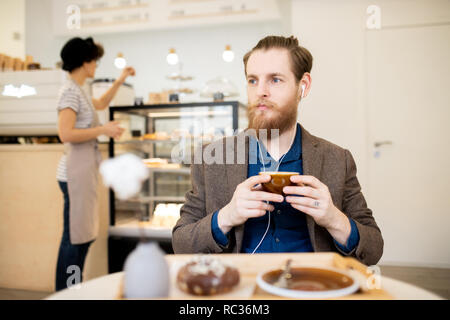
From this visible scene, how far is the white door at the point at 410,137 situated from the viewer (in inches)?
105

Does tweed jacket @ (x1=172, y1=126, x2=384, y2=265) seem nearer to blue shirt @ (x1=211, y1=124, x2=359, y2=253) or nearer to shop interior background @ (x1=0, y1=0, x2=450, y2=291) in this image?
blue shirt @ (x1=211, y1=124, x2=359, y2=253)

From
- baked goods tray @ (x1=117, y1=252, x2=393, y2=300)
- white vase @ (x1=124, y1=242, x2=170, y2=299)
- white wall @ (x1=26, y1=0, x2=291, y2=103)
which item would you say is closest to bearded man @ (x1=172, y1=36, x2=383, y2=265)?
baked goods tray @ (x1=117, y1=252, x2=393, y2=300)

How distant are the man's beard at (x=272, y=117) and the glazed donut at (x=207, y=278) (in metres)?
0.67

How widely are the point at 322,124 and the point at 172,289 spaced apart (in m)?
3.12

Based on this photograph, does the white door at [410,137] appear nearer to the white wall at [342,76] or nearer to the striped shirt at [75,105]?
the white wall at [342,76]

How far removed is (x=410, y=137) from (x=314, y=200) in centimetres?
258

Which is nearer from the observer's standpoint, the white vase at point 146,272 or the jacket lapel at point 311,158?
the white vase at point 146,272

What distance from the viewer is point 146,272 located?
0.48m

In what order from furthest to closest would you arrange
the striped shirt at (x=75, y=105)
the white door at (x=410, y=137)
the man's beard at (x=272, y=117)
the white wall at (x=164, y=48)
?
the white wall at (x=164, y=48) < the white door at (x=410, y=137) < the striped shirt at (x=75, y=105) < the man's beard at (x=272, y=117)

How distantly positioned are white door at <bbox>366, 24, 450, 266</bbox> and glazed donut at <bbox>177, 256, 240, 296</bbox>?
7.68 ft

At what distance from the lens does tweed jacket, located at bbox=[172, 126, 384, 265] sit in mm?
1110

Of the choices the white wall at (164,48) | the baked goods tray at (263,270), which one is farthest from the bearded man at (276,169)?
the white wall at (164,48)

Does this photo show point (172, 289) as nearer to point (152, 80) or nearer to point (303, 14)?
point (303, 14)

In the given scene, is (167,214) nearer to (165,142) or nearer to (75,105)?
(165,142)
